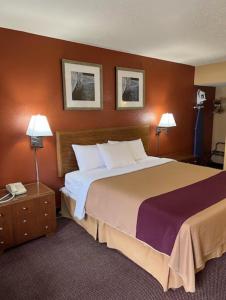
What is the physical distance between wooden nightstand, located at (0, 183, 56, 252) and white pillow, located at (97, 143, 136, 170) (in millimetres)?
907

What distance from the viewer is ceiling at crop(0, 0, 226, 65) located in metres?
2.01

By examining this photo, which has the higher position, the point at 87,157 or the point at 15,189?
the point at 87,157

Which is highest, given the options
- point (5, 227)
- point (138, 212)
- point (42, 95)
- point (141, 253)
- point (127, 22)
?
point (127, 22)

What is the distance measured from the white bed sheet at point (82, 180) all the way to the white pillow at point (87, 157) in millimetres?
84

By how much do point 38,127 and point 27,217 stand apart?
1.02 m

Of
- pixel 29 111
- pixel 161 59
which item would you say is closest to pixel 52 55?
pixel 29 111

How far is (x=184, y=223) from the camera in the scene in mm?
1730

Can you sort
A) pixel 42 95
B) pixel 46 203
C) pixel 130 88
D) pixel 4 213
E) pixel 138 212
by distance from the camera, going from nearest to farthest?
pixel 138 212 < pixel 4 213 < pixel 46 203 < pixel 42 95 < pixel 130 88

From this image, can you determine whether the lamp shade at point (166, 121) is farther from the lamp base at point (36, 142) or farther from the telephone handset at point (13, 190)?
the telephone handset at point (13, 190)

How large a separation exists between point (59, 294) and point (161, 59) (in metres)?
3.93

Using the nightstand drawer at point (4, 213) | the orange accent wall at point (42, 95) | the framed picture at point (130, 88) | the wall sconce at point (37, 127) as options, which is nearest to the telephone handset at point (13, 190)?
the nightstand drawer at point (4, 213)

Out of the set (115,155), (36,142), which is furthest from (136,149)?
(36,142)

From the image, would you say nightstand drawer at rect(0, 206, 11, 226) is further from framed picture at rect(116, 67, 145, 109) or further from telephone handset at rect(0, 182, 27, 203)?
framed picture at rect(116, 67, 145, 109)

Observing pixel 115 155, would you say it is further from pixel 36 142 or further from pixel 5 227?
pixel 5 227
